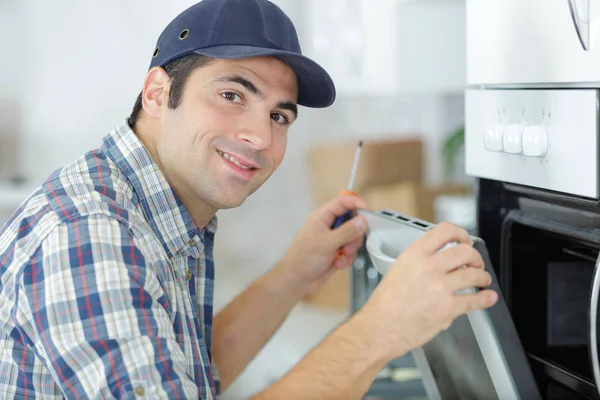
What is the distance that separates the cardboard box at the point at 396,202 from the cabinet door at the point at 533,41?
137 cm

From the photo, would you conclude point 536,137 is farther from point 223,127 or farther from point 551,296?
point 223,127

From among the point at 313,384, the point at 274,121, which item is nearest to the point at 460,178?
the point at 274,121

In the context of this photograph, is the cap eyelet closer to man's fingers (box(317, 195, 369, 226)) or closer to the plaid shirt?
the plaid shirt

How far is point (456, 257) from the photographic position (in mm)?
844

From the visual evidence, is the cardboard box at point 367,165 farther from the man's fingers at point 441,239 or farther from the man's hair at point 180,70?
the man's fingers at point 441,239

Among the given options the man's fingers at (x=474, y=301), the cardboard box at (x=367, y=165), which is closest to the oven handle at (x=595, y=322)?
the man's fingers at (x=474, y=301)

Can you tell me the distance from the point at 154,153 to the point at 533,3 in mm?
562

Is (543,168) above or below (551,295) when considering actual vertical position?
above

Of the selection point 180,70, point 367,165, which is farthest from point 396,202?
point 180,70

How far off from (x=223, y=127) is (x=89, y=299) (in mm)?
348

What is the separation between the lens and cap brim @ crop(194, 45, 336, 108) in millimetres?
1024

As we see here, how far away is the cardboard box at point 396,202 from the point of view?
2.52 m

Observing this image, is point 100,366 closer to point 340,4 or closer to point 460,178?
point 340,4

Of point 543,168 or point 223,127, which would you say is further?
point 223,127
